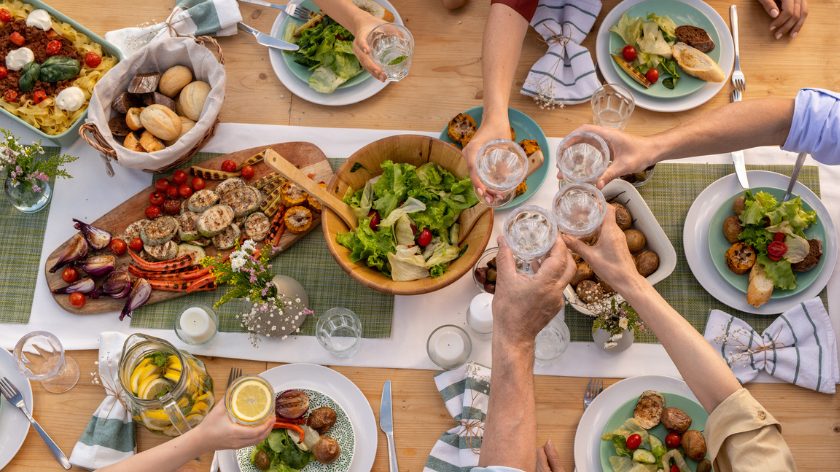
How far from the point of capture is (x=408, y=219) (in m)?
2.13

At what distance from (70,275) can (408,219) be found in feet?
3.65

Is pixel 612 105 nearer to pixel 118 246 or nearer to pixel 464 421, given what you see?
pixel 464 421

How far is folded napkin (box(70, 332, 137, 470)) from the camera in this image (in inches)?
81.2

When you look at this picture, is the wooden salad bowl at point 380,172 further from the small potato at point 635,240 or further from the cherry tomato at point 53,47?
the cherry tomato at point 53,47

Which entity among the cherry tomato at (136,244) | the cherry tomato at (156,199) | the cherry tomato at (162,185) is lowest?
the cherry tomato at (136,244)

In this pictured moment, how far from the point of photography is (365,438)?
208 centimetres

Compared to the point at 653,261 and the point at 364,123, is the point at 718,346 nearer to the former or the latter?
the point at 653,261

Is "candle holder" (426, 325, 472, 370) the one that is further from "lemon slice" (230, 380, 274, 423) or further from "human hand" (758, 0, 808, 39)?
"human hand" (758, 0, 808, 39)

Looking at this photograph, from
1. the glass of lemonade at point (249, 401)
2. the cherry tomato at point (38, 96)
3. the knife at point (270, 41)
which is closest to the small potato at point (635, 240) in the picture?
the glass of lemonade at point (249, 401)

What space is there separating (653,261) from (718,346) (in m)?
0.34

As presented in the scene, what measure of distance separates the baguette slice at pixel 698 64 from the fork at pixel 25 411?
92.5 inches

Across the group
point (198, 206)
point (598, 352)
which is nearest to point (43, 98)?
point (198, 206)

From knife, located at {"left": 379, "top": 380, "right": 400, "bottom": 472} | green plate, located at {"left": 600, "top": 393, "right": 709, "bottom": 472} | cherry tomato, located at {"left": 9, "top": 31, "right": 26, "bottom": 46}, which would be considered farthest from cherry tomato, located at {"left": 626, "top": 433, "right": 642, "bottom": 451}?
cherry tomato, located at {"left": 9, "top": 31, "right": 26, "bottom": 46}

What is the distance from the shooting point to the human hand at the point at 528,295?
5.71 feet
